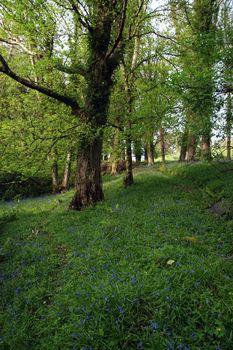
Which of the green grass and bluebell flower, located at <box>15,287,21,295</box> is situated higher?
the green grass

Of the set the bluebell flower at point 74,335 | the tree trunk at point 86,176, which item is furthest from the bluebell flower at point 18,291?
the tree trunk at point 86,176

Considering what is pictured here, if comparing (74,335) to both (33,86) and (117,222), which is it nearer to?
(117,222)

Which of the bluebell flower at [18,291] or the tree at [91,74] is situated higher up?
the tree at [91,74]

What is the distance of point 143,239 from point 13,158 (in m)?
7.71

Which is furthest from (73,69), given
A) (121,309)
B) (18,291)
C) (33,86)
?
(121,309)

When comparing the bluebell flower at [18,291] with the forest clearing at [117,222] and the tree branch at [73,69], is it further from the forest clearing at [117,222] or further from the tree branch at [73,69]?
the tree branch at [73,69]

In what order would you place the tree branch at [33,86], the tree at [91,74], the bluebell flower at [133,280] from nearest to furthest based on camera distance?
the bluebell flower at [133,280] → the tree branch at [33,86] → the tree at [91,74]

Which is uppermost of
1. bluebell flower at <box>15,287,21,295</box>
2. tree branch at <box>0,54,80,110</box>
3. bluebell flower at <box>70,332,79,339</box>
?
tree branch at <box>0,54,80,110</box>

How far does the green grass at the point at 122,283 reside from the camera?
375cm

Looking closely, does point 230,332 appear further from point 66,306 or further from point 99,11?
point 99,11

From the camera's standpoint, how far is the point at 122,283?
4766 mm

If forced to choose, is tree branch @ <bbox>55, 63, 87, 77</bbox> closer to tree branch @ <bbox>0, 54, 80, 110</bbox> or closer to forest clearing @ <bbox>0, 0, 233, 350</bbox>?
forest clearing @ <bbox>0, 0, 233, 350</bbox>

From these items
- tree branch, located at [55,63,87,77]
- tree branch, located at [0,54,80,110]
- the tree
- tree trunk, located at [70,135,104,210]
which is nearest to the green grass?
tree trunk, located at [70,135,104,210]

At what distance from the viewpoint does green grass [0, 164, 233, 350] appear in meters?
3.75
